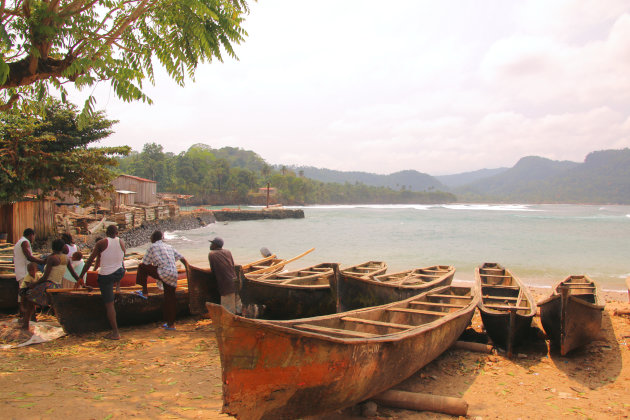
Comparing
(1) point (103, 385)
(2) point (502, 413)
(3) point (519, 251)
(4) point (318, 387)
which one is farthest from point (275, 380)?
(3) point (519, 251)

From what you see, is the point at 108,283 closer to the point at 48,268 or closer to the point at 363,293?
the point at 48,268

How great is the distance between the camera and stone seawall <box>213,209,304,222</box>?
55.5 m

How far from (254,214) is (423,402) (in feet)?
180

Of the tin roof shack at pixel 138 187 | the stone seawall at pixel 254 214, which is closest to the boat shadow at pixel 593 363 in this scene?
the tin roof shack at pixel 138 187

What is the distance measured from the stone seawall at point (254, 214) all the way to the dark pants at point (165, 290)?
49.0m

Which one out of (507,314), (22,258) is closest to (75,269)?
(22,258)

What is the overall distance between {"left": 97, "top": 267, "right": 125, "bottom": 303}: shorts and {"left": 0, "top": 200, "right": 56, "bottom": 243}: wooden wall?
390 inches

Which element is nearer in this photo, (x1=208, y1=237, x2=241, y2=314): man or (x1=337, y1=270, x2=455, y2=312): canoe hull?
(x1=208, y1=237, x2=241, y2=314): man

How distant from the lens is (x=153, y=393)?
13.9ft

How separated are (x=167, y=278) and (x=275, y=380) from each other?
3.77 metres

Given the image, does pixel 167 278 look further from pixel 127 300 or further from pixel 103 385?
pixel 103 385

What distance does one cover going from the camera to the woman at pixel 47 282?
6137mm

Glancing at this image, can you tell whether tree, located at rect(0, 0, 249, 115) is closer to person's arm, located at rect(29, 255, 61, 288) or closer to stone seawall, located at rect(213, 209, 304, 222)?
person's arm, located at rect(29, 255, 61, 288)

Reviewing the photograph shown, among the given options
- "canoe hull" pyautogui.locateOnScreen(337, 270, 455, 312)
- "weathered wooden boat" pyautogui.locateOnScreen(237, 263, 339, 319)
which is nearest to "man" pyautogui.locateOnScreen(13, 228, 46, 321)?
"weathered wooden boat" pyautogui.locateOnScreen(237, 263, 339, 319)
